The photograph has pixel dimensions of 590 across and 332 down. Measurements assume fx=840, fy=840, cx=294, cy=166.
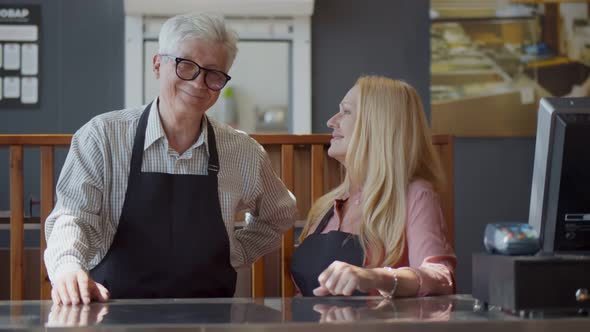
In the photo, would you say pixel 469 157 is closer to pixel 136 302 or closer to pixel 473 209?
pixel 473 209

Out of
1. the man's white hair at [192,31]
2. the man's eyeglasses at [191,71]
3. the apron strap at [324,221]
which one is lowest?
the apron strap at [324,221]

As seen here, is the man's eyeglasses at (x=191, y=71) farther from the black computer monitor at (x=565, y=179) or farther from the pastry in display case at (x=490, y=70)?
the pastry in display case at (x=490, y=70)

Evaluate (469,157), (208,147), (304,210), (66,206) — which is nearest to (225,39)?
(208,147)

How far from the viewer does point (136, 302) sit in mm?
1470

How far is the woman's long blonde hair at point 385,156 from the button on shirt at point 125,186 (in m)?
0.26

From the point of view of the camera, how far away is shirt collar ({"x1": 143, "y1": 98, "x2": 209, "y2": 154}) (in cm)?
205

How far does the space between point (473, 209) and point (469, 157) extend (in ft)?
0.94

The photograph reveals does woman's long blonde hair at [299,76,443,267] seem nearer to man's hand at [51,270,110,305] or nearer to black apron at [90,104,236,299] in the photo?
black apron at [90,104,236,299]

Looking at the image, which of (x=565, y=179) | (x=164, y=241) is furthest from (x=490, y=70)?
(x=565, y=179)

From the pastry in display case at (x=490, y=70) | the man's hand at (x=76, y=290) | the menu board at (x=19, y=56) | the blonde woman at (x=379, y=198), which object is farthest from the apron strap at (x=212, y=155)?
the pastry in display case at (x=490, y=70)

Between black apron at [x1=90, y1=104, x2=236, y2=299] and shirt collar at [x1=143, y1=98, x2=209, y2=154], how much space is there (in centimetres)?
1

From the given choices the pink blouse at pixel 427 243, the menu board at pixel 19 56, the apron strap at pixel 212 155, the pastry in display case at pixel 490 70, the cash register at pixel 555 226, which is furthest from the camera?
the pastry in display case at pixel 490 70

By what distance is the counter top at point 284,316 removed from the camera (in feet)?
3.78

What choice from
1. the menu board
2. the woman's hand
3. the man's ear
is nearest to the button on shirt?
the man's ear
